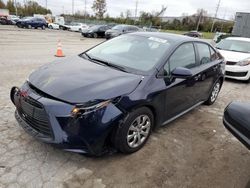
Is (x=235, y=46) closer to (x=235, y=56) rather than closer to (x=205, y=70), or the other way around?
(x=235, y=56)

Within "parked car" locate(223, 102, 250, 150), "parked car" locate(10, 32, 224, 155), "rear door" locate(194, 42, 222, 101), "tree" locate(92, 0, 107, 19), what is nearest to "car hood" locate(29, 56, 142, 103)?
"parked car" locate(10, 32, 224, 155)

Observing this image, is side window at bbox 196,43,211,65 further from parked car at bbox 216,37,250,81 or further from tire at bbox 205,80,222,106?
parked car at bbox 216,37,250,81

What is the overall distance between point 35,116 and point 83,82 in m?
0.69

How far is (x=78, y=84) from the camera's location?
2797 millimetres

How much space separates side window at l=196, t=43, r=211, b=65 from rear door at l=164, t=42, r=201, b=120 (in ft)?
0.90

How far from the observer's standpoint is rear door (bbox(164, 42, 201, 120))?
3.42 m

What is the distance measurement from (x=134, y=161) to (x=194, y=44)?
2.45 metres

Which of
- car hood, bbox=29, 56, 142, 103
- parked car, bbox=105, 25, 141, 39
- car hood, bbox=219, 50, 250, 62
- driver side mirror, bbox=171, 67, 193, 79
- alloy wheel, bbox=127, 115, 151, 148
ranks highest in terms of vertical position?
driver side mirror, bbox=171, 67, 193, 79

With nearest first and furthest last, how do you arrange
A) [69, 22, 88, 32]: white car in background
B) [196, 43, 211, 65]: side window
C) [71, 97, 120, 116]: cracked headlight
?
[71, 97, 120, 116]: cracked headlight, [196, 43, 211, 65]: side window, [69, 22, 88, 32]: white car in background

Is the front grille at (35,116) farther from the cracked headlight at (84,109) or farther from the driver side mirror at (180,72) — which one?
the driver side mirror at (180,72)

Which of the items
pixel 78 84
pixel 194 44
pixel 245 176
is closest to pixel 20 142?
pixel 78 84

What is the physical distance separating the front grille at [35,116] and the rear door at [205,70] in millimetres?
2686

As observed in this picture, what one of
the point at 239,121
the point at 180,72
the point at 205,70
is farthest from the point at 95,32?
the point at 239,121

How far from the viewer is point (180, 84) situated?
3629 millimetres
